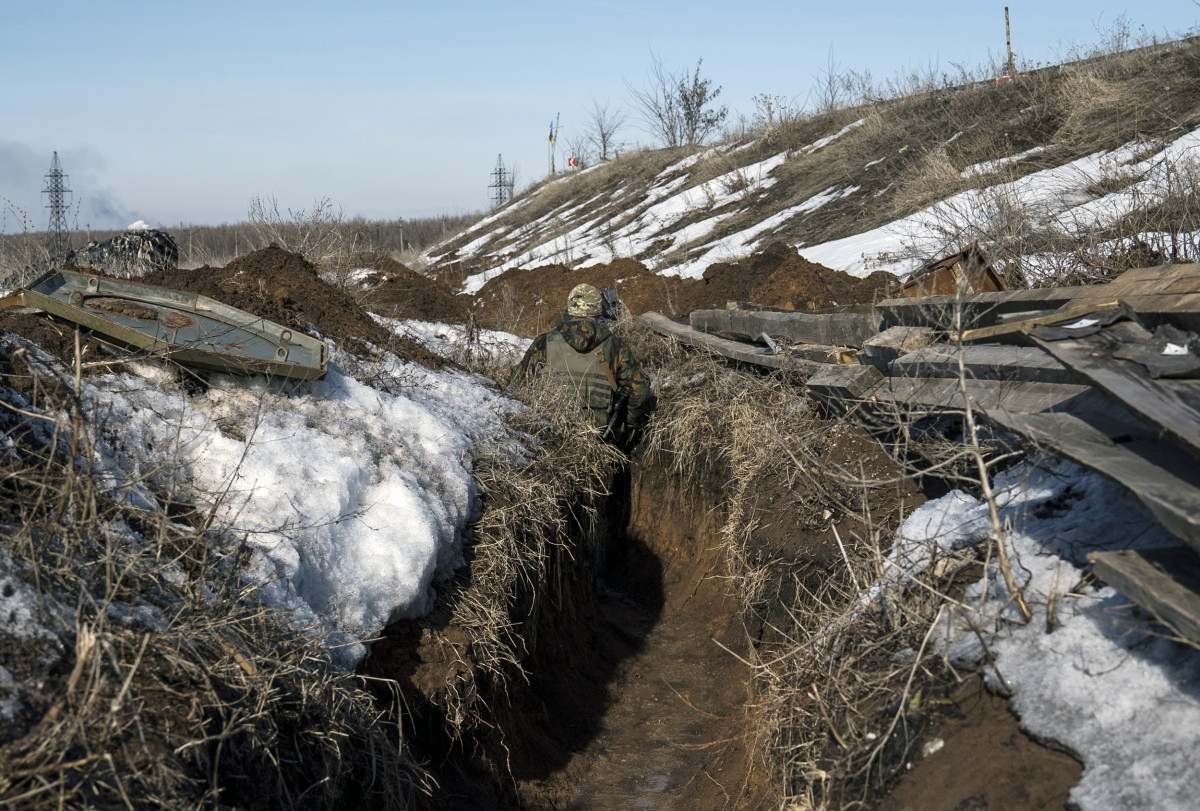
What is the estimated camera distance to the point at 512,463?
5562 mm

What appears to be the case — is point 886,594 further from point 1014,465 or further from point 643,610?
point 643,610

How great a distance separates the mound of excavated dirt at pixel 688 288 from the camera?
8.77 m

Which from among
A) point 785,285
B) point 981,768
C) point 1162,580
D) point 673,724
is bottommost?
point 673,724

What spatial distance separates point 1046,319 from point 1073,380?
36cm

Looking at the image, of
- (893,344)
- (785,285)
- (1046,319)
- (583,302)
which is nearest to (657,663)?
(893,344)

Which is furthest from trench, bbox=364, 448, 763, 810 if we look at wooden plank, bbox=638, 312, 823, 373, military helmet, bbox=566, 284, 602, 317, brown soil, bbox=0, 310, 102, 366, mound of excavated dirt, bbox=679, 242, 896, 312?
mound of excavated dirt, bbox=679, 242, 896, 312

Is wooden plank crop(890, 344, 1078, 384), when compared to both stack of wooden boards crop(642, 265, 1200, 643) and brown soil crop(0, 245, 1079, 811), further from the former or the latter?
brown soil crop(0, 245, 1079, 811)

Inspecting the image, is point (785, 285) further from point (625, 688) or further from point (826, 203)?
point (826, 203)

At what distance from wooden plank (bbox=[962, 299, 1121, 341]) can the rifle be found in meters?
3.40

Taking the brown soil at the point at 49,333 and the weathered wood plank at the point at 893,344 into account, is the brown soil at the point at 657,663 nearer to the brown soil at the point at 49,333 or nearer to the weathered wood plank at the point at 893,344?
the brown soil at the point at 49,333

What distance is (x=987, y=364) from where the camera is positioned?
4.08 metres

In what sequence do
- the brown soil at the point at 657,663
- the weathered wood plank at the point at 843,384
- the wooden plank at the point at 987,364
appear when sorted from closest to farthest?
1. the brown soil at the point at 657,663
2. the wooden plank at the point at 987,364
3. the weathered wood plank at the point at 843,384

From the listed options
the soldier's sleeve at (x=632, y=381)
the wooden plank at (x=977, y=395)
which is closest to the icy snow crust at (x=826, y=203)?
the soldier's sleeve at (x=632, y=381)

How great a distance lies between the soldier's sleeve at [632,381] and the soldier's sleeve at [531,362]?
566 millimetres
